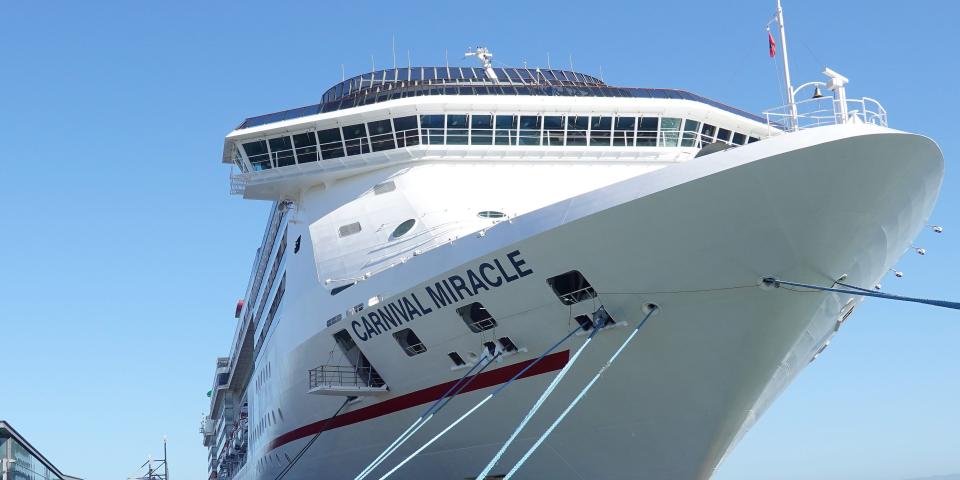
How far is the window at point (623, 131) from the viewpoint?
2069cm

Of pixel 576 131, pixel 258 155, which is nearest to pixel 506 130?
pixel 576 131

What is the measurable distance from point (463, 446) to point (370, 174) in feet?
21.2

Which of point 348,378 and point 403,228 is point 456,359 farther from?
point 403,228

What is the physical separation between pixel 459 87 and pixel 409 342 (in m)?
6.88

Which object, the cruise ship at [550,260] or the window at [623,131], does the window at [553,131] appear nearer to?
the cruise ship at [550,260]

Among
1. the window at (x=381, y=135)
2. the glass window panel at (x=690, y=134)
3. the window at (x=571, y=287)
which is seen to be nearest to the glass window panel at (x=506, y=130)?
the window at (x=381, y=135)

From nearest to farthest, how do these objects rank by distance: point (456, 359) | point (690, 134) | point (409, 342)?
point (456, 359), point (409, 342), point (690, 134)

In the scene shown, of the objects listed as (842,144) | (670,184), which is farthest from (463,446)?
(842,144)

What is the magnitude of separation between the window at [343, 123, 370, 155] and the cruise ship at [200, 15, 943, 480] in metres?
A: 0.04

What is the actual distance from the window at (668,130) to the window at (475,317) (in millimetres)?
6864

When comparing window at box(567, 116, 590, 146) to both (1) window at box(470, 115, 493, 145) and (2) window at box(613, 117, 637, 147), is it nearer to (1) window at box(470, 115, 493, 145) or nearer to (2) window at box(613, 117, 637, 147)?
(2) window at box(613, 117, 637, 147)

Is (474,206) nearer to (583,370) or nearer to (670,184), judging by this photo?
(583,370)

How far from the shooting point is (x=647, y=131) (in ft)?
68.1

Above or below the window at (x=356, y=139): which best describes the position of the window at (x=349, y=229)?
below
